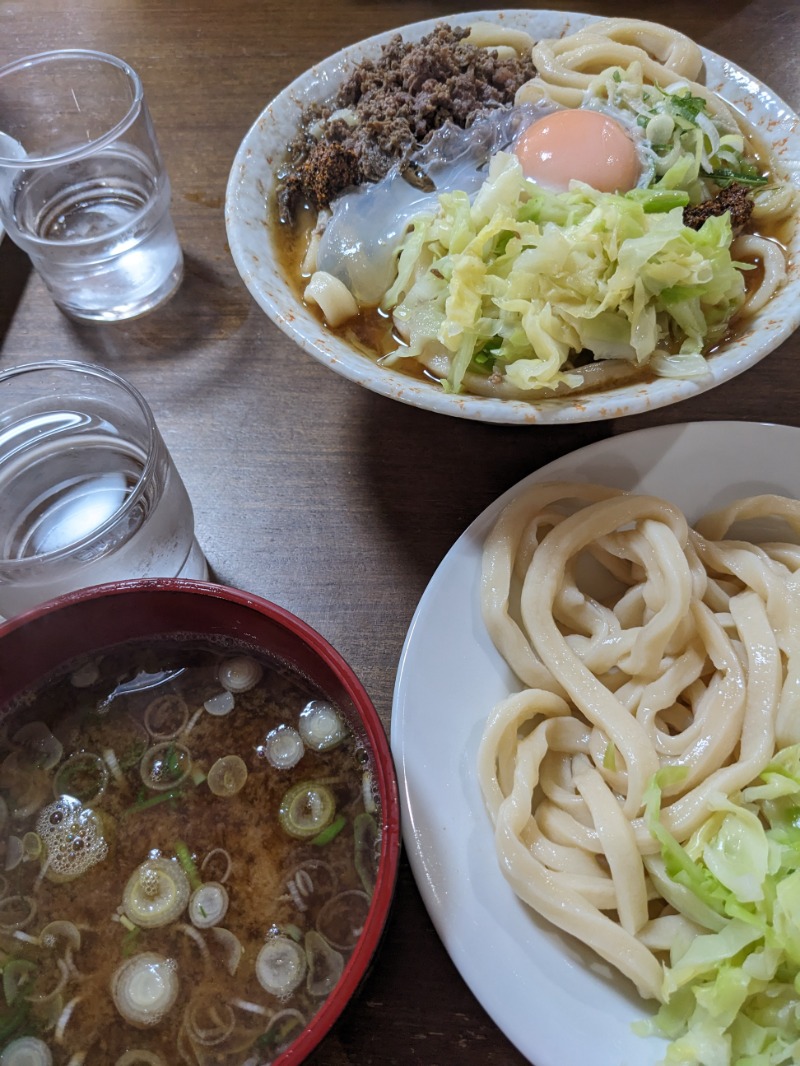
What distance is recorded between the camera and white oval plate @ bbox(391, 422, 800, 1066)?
1005mm

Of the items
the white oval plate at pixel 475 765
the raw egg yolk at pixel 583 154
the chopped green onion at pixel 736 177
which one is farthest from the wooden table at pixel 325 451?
the raw egg yolk at pixel 583 154

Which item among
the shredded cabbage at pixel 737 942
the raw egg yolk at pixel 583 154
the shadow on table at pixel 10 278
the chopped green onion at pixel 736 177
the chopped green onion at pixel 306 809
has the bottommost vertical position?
the shadow on table at pixel 10 278

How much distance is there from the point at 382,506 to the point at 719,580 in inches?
25.8

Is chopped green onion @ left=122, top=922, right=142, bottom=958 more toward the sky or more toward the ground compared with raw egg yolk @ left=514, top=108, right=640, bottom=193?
more toward the ground

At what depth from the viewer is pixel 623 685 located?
4.31ft

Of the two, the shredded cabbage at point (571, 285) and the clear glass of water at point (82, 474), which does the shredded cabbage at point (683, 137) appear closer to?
the shredded cabbage at point (571, 285)

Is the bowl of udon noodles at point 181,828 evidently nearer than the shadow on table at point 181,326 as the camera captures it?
Yes

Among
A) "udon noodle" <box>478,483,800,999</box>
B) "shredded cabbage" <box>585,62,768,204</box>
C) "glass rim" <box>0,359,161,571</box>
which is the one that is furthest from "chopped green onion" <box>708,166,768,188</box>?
"glass rim" <box>0,359,161,571</box>

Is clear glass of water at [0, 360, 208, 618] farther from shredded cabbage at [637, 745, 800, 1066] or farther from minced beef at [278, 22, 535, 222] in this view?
shredded cabbage at [637, 745, 800, 1066]

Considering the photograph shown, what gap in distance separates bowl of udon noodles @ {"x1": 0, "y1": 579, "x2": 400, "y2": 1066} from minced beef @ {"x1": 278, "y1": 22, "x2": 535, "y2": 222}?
1.13m

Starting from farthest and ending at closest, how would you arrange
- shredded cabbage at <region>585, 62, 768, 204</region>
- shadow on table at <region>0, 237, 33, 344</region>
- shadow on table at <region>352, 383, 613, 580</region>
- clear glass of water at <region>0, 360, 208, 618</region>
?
1. shadow on table at <region>0, 237, 33, 344</region>
2. shredded cabbage at <region>585, 62, 768, 204</region>
3. shadow on table at <region>352, 383, 613, 580</region>
4. clear glass of water at <region>0, 360, 208, 618</region>

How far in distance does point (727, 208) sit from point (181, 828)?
63.0 inches

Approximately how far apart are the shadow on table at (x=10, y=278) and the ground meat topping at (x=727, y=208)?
1.57 meters

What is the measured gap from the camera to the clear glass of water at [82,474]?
4.23 feet
